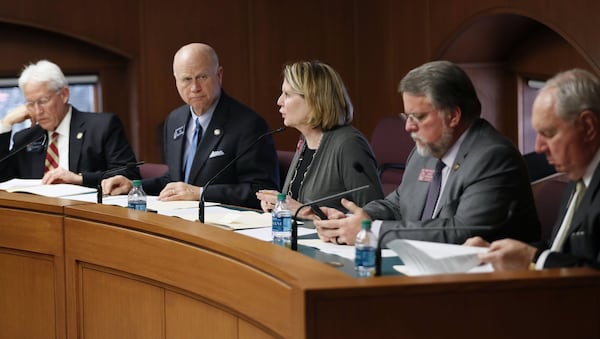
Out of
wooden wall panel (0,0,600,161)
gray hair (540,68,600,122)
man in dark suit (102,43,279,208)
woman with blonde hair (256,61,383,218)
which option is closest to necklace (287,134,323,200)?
woman with blonde hair (256,61,383,218)

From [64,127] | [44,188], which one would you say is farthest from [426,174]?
[64,127]

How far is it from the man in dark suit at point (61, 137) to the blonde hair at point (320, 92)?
1.53m

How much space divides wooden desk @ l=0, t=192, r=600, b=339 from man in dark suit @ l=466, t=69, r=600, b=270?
0.18 metres

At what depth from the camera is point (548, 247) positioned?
9.85 ft

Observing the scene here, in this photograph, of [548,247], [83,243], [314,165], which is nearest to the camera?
[548,247]

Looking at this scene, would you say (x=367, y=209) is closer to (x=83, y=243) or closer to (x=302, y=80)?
(x=302, y=80)

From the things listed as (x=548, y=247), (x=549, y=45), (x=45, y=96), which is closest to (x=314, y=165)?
(x=548, y=247)

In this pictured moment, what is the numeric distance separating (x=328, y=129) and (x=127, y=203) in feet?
3.11

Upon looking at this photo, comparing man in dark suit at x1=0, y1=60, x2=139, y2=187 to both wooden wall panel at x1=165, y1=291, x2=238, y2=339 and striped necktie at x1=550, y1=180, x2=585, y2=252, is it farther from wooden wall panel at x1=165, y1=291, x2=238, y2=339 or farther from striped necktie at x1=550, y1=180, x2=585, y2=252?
striped necktie at x1=550, y1=180, x2=585, y2=252

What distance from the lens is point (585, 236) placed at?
2.67 metres

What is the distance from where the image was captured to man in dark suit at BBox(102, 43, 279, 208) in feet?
15.9

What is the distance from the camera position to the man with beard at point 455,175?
10.8 feet

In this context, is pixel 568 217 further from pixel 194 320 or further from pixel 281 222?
pixel 194 320

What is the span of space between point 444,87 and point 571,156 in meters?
0.75
